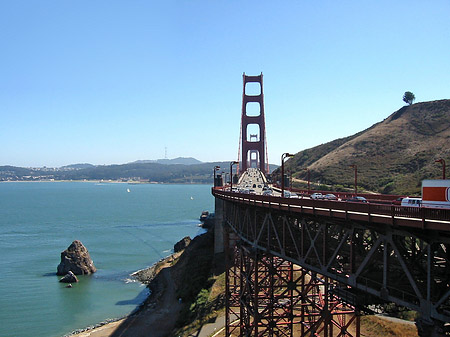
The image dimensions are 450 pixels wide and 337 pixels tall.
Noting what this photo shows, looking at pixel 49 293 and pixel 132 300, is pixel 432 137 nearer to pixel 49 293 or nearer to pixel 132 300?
pixel 132 300

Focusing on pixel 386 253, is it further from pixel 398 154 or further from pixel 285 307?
pixel 398 154

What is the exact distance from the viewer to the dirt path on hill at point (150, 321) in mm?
32656

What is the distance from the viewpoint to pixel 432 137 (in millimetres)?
81438

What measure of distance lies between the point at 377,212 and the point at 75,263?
158 ft

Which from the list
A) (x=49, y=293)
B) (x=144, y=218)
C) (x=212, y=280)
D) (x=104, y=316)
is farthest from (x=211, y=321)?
(x=144, y=218)

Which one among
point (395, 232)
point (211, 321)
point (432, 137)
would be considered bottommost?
point (211, 321)

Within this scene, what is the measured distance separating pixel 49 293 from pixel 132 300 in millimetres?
9647

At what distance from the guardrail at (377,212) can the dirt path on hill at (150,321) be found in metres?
20.9

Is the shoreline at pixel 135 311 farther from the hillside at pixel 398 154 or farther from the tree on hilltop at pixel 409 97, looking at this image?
the tree on hilltop at pixel 409 97

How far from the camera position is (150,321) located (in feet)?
114

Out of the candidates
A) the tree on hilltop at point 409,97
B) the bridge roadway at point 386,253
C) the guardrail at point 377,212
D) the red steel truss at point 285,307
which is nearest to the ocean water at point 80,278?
the red steel truss at point 285,307

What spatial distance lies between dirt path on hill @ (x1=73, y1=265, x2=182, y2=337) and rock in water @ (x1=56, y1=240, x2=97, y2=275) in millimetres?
14293

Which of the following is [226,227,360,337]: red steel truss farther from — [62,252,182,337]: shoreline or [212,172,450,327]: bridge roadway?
[62,252,182,337]: shoreline

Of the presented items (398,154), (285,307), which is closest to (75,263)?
(285,307)
